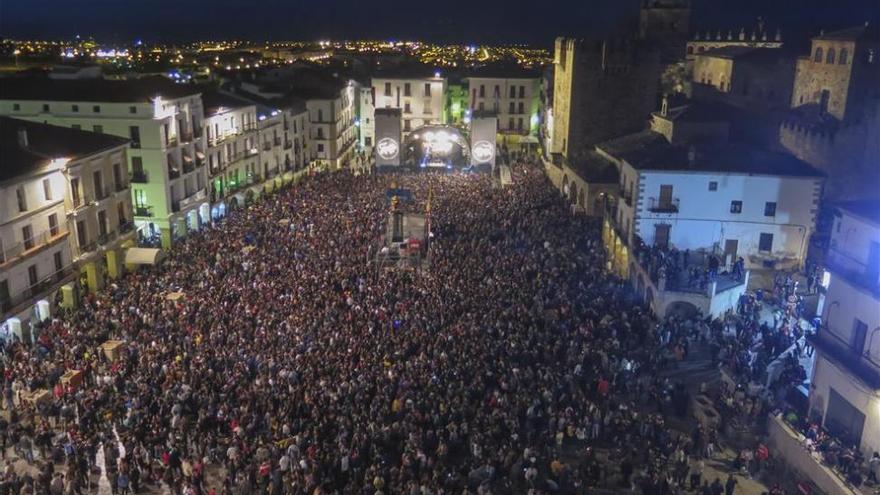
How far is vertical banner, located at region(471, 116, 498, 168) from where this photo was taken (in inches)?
2371

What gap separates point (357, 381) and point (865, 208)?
15.2 meters

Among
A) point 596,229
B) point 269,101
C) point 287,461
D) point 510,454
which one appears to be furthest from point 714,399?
point 269,101

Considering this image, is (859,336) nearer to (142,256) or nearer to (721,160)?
(721,160)

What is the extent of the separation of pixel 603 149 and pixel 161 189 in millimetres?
27900

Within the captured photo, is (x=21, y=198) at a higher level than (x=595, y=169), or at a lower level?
higher

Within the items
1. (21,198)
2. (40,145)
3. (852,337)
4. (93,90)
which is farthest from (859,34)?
(21,198)

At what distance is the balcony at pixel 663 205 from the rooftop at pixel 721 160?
1.50 meters

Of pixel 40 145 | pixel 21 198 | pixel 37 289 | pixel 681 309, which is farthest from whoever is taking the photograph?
pixel 40 145

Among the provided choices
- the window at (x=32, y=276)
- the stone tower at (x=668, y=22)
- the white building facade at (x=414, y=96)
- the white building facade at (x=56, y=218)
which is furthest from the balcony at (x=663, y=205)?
the stone tower at (x=668, y=22)

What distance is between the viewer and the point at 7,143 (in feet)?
101

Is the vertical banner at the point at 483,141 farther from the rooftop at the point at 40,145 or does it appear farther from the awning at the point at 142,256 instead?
the awning at the point at 142,256

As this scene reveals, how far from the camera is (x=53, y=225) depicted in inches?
1218

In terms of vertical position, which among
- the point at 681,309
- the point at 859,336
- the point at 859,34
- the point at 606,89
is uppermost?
the point at 859,34

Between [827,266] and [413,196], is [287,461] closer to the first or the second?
[827,266]
